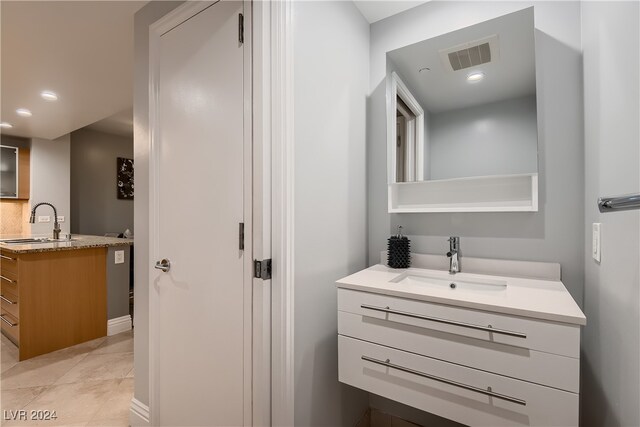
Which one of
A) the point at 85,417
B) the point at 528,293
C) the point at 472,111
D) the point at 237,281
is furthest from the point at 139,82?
the point at 528,293

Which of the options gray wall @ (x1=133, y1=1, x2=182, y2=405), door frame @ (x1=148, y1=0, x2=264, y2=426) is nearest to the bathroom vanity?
door frame @ (x1=148, y1=0, x2=264, y2=426)

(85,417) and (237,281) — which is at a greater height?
(237,281)

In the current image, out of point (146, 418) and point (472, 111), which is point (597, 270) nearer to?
point (472, 111)

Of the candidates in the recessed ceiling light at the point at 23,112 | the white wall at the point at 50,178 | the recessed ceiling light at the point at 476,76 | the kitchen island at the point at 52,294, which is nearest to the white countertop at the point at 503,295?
the recessed ceiling light at the point at 476,76

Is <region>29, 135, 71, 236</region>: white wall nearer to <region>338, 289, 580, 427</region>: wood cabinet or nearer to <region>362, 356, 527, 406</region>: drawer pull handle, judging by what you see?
<region>338, 289, 580, 427</region>: wood cabinet

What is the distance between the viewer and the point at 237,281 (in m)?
1.25

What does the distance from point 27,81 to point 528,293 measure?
154 inches

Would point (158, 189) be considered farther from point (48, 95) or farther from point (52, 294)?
point (48, 95)

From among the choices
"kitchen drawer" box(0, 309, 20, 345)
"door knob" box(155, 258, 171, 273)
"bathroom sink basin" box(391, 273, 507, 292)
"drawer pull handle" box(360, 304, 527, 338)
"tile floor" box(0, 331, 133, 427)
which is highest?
"door knob" box(155, 258, 171, 273)

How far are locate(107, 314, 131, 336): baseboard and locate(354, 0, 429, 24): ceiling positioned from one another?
3577mm

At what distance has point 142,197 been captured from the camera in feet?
5.52

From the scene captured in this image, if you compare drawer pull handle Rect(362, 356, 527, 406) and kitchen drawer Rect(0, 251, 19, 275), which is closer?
drawer pull handle Rect(362, 356, 527, 406)

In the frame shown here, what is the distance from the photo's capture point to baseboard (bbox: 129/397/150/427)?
5.47ft

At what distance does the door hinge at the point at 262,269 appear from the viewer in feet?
3.78
